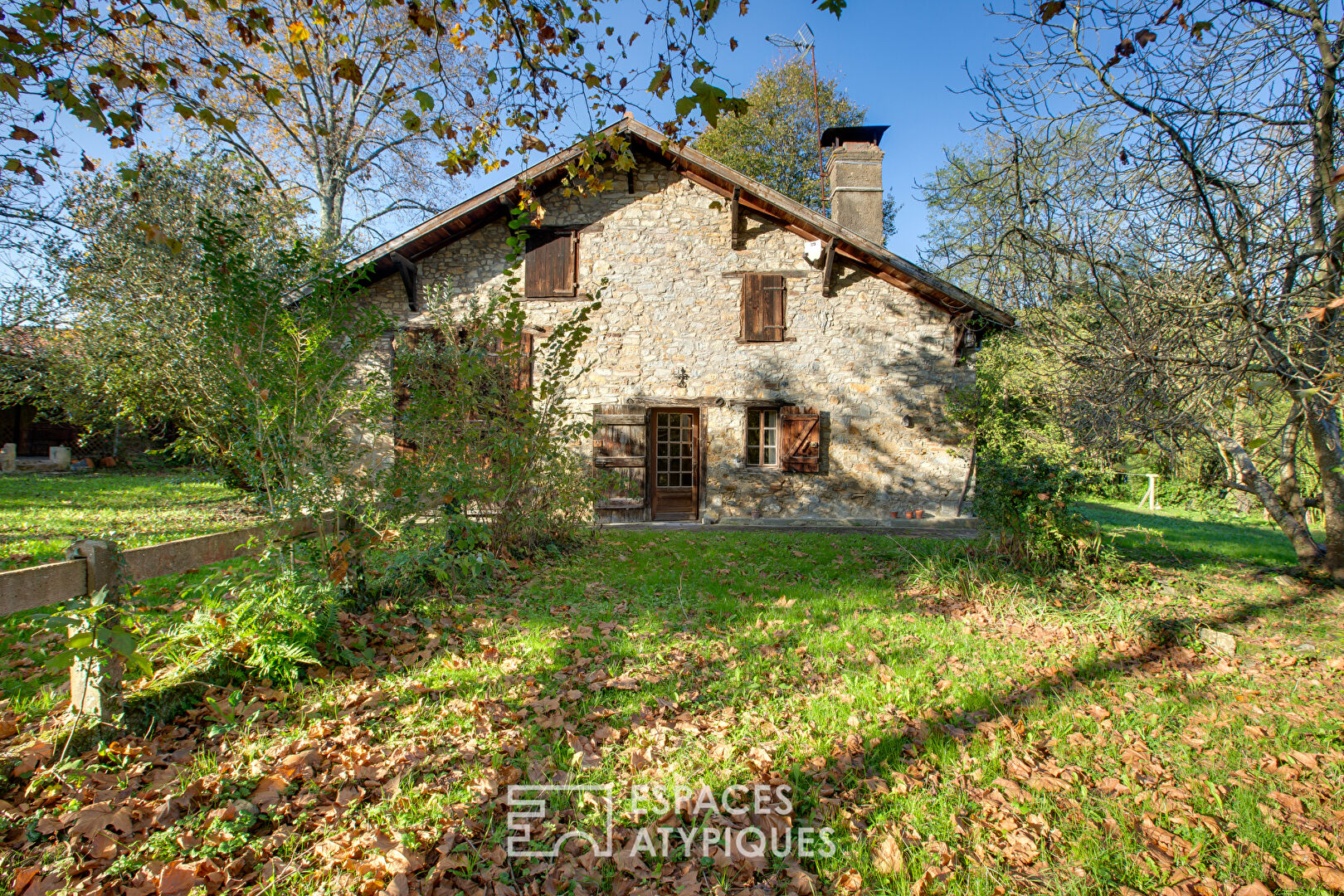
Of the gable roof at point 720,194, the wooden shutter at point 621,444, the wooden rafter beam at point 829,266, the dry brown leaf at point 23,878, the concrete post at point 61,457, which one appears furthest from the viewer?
the concrete post at point 61,457

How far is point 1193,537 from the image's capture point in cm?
824

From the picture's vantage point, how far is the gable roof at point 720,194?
920cm

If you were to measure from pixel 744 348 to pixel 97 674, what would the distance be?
877 cm

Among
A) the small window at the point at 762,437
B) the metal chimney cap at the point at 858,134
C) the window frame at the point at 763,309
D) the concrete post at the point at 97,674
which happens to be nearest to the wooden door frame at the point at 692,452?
the small window at the point at 762,437

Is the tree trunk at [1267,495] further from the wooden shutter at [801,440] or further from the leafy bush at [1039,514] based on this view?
the wooden shutter at [801,440]

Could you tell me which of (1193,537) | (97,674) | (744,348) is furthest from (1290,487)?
(97,674)

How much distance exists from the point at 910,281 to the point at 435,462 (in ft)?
27.1

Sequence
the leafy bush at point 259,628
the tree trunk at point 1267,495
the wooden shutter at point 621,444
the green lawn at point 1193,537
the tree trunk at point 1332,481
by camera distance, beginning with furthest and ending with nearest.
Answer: the wooden shutter at point 621,444, the green lawn at point 1193,537, the tree trunk at point 1267,495, the tree trunk at point 1332,481, the leafy bush at point 259,628

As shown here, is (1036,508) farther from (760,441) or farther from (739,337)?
(739,337)

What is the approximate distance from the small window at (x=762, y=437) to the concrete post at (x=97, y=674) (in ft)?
28.0

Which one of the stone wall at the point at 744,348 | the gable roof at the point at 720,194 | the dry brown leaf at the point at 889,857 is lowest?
the dry brown leaf at the point at 889,857

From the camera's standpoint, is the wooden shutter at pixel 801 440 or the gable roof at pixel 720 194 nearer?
the gable roof at pixel 720 194

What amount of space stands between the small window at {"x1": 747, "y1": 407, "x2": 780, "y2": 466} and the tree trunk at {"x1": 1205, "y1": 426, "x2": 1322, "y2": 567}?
19.2ft

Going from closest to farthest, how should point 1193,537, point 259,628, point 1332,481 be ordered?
point 259,628, point 1332,481, point 1193,537
